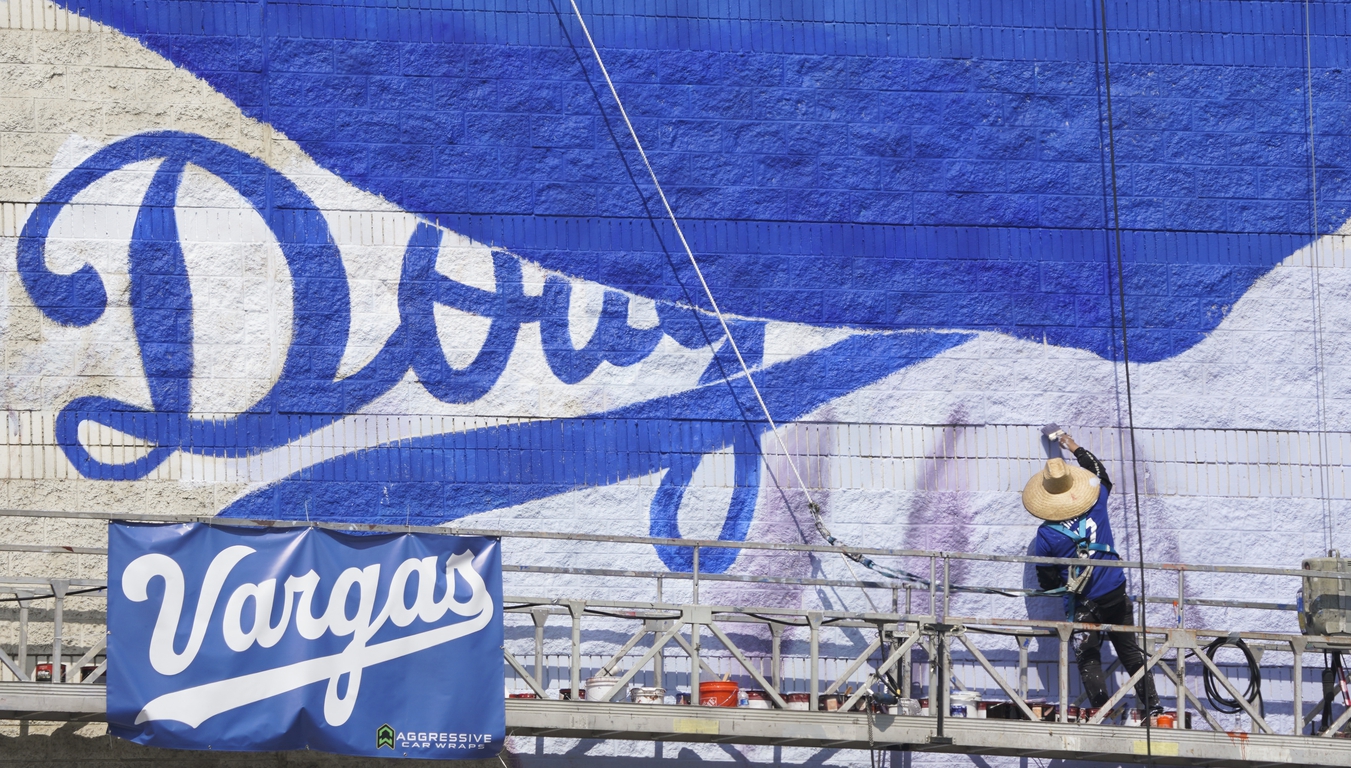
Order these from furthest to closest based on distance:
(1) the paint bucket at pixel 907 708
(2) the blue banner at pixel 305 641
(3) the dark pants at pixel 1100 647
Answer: (3) the dark pants at pixel 1100 647, (1) the paint bucket at pixel 907 708, (2) the blue banner at pixel 305 641

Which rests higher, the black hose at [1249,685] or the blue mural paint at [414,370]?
the blue mural paint at [414,370]

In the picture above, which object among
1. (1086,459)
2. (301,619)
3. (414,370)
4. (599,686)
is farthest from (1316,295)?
(301,619)

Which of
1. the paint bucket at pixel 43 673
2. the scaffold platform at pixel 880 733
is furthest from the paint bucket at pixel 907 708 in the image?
the paint bucket at pixel 43 673

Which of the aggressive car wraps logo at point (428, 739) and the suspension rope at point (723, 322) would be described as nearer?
the aggressive car wraps logo at point (428, 739)

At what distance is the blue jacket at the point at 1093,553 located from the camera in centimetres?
1399

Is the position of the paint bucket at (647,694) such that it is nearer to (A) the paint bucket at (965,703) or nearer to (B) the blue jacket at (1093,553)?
(A) the paint bucket at (965,703)

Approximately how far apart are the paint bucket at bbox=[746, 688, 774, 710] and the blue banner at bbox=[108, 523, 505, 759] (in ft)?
6.11

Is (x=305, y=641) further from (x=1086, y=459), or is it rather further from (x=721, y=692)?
(x=1086, y=459)

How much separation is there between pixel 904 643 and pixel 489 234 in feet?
14.8

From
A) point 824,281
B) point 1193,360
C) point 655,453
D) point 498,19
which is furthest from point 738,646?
point 498,19

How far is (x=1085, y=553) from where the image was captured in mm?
14227

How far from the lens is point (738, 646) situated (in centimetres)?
1448

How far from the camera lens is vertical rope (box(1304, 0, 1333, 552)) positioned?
49.6ft

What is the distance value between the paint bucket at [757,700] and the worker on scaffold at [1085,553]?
7.14ft
